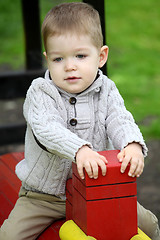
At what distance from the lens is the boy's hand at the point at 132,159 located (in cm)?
191

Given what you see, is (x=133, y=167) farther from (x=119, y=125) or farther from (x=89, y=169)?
(x=119, y=125)

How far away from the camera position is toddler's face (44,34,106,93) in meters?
2.16

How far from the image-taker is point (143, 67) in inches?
279

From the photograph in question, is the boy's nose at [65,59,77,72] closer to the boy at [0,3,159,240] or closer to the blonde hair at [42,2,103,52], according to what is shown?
the boy at [0,3,159,240]

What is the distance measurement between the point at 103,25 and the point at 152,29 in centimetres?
567

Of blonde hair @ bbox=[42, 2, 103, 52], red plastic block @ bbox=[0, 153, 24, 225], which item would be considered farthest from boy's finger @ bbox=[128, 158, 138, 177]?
red plastic block @ bbox=[0, 153, 24, 225]

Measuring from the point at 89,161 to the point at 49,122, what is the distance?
0.33 metres

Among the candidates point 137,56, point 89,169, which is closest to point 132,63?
point 137,56

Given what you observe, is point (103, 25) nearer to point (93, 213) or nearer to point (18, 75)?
point (93, 213)

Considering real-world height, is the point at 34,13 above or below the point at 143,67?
above

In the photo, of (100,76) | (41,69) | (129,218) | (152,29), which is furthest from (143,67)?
(129,218)

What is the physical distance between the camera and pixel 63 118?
2293 mm

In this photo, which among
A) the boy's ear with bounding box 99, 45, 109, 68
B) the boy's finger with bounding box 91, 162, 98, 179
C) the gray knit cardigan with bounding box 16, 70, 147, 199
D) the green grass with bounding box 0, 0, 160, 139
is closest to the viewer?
the boy's finger with bounding box 91, 162, 98, 179

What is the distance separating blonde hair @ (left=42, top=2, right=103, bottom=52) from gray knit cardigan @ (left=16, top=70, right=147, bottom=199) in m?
0.23
